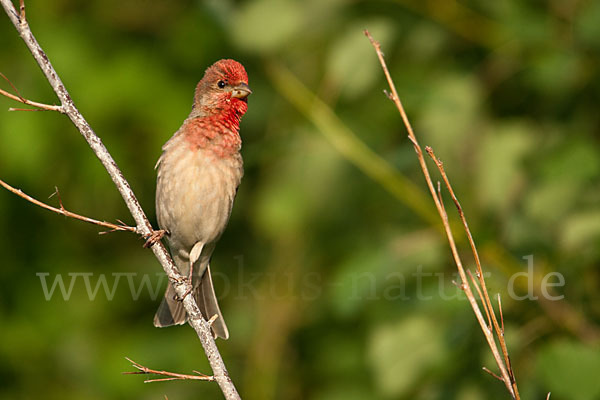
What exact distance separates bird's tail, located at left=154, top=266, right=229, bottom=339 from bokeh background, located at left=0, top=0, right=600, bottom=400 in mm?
733

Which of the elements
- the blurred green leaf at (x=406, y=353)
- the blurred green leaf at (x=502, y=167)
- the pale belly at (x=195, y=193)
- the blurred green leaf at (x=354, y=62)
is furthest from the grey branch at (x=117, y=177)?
the blurred green leaf at (x=502, y=167)

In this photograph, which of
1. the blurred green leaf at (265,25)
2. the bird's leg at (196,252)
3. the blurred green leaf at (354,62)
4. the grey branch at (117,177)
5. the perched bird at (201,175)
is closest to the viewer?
the grey branch at (117,177)

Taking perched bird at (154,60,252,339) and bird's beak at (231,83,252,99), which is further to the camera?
perched bird at (154,60,252,339)

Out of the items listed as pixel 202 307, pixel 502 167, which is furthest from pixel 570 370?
pixel 202 307

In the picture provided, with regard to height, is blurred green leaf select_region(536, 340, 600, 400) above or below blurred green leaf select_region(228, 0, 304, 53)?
below

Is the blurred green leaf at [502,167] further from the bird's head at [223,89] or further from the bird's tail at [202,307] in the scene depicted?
the bird's tail at [202,307]

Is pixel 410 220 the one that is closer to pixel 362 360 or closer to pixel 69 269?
pixel 362 360

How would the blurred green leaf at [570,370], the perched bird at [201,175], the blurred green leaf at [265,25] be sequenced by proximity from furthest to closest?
the blurred green leaf at [265,25] → the perched bird at [201,175] → the blurred green leaf at [570,370]

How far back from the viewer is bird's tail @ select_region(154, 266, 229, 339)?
165 inches

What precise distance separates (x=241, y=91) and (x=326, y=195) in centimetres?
222

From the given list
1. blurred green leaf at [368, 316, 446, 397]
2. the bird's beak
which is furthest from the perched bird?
blurred green leaf at [368, 316, 446, 397]

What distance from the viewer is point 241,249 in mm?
7148

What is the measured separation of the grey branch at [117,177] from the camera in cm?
275

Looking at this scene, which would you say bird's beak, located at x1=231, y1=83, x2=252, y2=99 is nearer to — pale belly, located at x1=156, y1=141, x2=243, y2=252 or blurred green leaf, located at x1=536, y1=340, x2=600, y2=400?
pale belly, located at x1=156, y1=141, x2=243, y2=252
